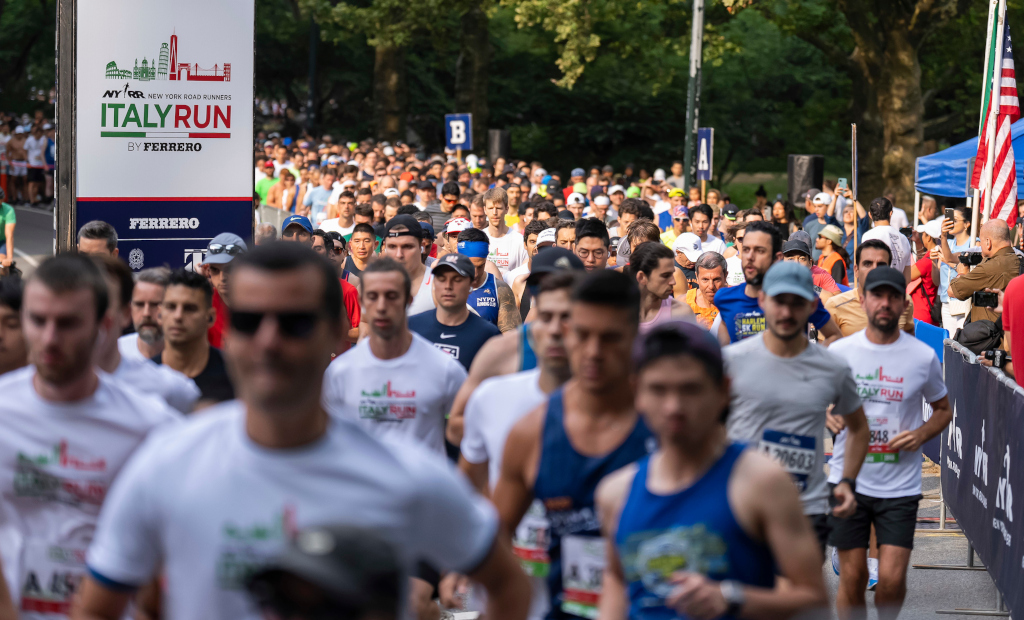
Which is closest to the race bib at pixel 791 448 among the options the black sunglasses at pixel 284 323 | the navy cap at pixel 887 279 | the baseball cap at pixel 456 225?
the navy cap at pixel 887 279

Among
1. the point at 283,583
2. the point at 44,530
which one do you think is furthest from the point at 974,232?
the point at 283,583

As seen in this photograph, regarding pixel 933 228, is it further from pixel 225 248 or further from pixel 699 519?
pixel 699 519

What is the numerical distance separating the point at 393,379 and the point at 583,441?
7.45 feet

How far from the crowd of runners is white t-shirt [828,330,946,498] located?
12mm

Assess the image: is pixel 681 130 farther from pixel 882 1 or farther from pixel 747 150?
pixel 882 1

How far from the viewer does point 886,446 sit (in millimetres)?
7199

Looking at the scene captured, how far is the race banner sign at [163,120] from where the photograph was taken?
10070 mm

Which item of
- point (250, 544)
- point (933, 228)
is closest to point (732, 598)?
point (250, 544)

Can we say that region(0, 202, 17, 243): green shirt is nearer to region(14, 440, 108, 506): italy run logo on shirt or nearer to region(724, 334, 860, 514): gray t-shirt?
region(724, 334, 860, 514): gray t-shirt

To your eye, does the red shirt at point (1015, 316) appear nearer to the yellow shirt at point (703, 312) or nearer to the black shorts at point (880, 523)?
the yellow shirt at point (703, 312)

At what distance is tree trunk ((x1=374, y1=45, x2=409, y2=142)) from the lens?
145ft

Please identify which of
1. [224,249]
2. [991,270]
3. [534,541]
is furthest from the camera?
[991,270]

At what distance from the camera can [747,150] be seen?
54406 mm

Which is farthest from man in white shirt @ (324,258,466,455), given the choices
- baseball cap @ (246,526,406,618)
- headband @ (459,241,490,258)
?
baseball cap @ (246,526,406,618)
